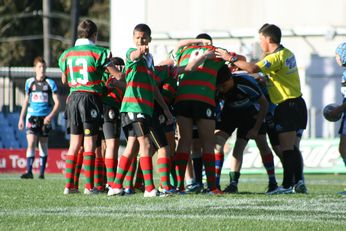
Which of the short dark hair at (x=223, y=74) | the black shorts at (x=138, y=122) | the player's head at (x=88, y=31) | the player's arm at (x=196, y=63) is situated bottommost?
the black shorts at (x=138, y=122)

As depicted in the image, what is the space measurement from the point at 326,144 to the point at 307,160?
1.88ft

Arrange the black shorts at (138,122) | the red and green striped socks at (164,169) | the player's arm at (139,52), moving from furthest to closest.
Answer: the red and green striped socks at (164,169), the black shorts at (138,122), the player's arm at (139,52)

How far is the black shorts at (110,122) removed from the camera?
489 inches

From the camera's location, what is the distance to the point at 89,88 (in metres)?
12.1

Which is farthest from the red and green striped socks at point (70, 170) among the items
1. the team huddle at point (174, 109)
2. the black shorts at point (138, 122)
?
the black shorts at point (138, 122)

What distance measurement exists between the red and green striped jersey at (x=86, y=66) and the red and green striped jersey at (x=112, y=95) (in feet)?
0.91

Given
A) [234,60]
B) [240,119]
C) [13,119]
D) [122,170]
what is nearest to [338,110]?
[240,119]

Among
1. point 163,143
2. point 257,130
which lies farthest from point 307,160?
point 163,143

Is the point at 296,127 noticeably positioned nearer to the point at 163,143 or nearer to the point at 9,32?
the point at 163,143

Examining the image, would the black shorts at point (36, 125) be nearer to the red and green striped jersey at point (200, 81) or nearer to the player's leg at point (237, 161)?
the player's leg at point (237, 161)

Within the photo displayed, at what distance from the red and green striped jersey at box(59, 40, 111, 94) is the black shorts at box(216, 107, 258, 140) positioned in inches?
73.5

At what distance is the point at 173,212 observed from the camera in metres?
9.48

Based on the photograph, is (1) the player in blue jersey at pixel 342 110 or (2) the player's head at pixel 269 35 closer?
(2) the player's head at pixel 269 35

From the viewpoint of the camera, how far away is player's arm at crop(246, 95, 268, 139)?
12.9 meters
